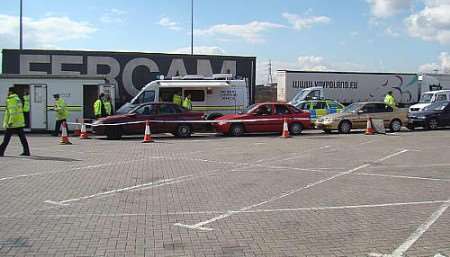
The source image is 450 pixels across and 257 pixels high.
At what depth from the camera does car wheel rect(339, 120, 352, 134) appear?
Answer: 22.9 metres

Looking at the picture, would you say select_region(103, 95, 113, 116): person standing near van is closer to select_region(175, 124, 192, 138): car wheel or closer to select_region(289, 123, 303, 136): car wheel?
select_region(175, 124, 192, 138): car wheel

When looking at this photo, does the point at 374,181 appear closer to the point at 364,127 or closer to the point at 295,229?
the point at 295,229

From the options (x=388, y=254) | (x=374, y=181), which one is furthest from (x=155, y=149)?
(x=388, y=254)

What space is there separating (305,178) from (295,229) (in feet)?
13.3

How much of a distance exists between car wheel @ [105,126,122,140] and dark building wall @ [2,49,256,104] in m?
7.29

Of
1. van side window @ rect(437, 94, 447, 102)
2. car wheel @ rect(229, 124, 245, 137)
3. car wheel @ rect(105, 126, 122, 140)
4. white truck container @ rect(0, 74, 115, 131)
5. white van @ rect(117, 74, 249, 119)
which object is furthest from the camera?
van side window @ rect(437, 94, 447, 102)

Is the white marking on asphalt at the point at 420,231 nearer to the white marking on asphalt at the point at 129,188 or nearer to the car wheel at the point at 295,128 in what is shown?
the white marking on asphalt at the point at 129,188

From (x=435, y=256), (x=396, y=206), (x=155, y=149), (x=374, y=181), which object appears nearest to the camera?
(x=435, y=256)

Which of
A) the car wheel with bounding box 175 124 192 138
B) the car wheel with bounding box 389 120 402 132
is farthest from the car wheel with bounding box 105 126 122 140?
the car wheel with bounding box 389 120 402 132

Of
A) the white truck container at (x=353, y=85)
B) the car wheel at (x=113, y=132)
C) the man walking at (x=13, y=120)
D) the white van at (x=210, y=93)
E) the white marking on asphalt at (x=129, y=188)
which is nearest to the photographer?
the white marking on asphalt at (x=129, y=188)

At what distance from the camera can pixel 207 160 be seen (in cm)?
1317

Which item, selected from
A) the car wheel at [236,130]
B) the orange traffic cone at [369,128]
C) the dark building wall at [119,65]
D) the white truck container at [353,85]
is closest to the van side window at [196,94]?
the car wheel at [236,130]

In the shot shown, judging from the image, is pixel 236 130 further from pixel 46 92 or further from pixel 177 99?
pixel 46 92

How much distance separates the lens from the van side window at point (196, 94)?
24141 millimetres
